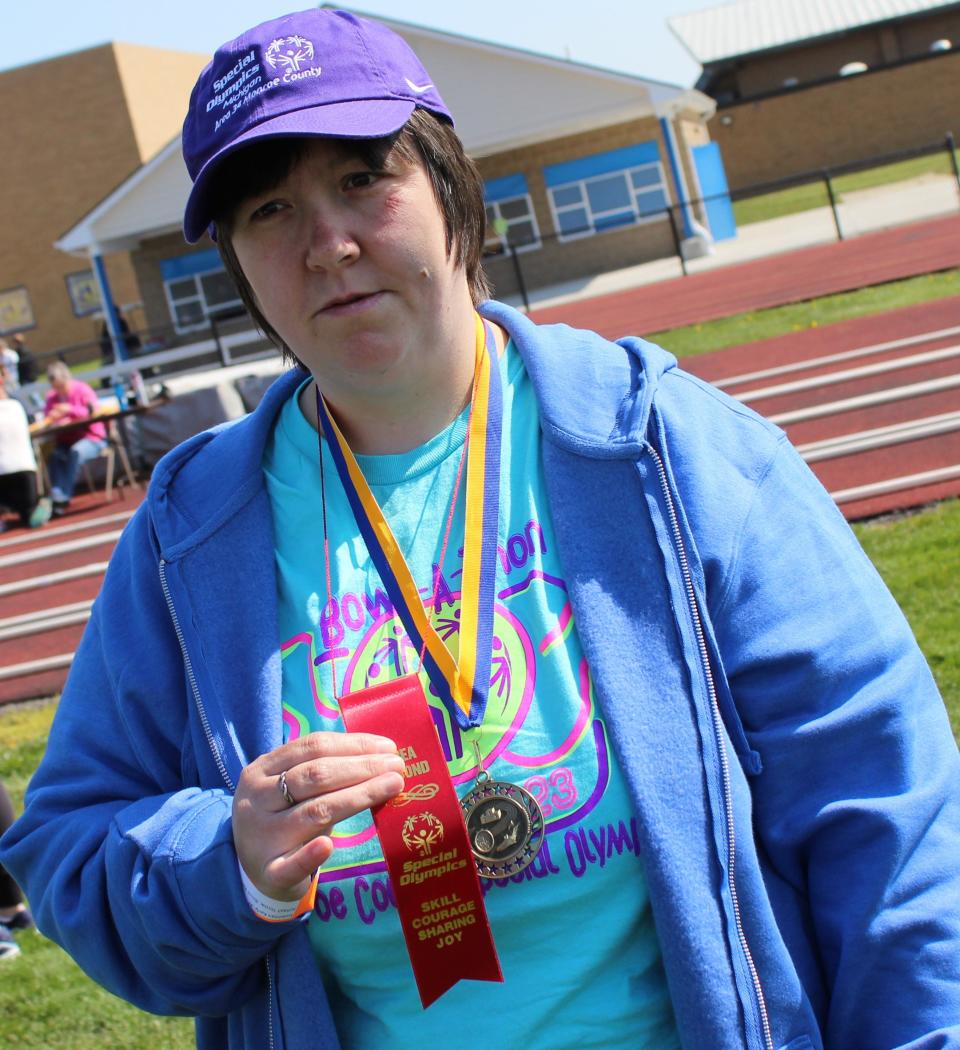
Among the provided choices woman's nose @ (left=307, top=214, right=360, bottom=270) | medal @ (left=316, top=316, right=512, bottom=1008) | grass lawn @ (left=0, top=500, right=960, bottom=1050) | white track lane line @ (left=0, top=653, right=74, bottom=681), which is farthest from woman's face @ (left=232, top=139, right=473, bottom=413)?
white track lane line @ (left=0, top=653, right=74, bottom=681)

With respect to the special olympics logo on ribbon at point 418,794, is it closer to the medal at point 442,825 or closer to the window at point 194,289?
the medal at point 442,825

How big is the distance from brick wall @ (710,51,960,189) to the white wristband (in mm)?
48568

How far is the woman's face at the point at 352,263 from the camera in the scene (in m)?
1.74

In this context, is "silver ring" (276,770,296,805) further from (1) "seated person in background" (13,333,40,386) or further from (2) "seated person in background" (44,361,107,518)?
(1) "seated person in background" (13,333,40,386)

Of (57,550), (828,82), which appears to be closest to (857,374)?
(57,550)

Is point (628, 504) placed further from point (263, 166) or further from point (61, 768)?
point (61, 768)

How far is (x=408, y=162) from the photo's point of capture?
178 centimetres

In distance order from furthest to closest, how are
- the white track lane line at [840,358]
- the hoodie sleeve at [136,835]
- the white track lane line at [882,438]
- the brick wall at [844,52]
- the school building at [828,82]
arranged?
the brick wall at [844,52]
the school building at [828,82]
the white track lane line at [840,358]
the white track lane line at [882,438]
the hoodie sleeve at [136,835]

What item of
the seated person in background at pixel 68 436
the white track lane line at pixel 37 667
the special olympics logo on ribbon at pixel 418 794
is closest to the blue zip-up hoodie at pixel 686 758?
the special olympics logo on ribbon at pixel 418 794

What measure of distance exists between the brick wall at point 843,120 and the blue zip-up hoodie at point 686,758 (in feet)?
158

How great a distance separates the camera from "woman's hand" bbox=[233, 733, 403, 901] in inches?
61.7

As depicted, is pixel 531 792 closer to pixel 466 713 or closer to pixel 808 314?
pixel 466 713

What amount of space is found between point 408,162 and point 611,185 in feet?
110

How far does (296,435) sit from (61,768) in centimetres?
58
